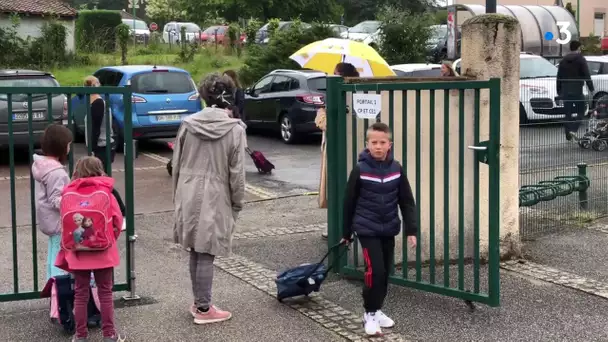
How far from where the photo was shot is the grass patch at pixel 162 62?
27812 mm

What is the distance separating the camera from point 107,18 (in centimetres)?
4397

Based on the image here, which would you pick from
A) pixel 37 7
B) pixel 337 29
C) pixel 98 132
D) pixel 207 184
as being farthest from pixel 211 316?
pixel 37 7

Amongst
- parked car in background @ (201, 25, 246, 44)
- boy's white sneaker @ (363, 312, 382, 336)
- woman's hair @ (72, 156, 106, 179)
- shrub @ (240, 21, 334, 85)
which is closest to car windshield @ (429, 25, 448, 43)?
shrub @ (240, 21, 334, 85)

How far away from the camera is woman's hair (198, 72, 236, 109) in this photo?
234 inches

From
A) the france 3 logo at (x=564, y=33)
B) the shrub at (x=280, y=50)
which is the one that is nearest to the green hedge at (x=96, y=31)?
the shrub at (x=280, y=50)

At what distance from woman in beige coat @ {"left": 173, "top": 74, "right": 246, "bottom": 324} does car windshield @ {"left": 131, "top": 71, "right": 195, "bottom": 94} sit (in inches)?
394

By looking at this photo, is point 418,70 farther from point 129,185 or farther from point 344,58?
point 129,185

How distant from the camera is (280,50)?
24047mm

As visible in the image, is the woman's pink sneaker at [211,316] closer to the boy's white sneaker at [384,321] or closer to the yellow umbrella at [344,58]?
the boy's white sneaker at [384,321]

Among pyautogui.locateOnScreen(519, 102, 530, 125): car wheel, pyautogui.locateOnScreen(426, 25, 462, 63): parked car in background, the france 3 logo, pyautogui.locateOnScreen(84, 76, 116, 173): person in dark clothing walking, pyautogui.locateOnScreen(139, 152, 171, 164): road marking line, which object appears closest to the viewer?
pyautogui.locateOnScreen(84, 76, 116, 173): person in dark clothing walking

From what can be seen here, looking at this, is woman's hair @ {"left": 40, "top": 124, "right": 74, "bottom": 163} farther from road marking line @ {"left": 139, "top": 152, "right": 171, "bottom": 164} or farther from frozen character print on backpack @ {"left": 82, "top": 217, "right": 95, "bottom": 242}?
road marking line @ {"left": 139, "top": 152, "right": 171, "bottom": 164}

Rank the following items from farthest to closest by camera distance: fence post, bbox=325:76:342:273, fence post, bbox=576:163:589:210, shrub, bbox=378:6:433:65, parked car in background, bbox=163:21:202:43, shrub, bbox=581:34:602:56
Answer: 1. shrub, bbox=581:34:602:56
2. parked car in background, bbox=163:21:202:43
3. shrub, bbox=378:6:433:65
4. fence post, bbox=576:163:589:210
5. fence post, bbox=325:76:342:273

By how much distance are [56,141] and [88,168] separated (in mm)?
431

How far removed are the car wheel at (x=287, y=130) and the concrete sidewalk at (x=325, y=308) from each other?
909cm
